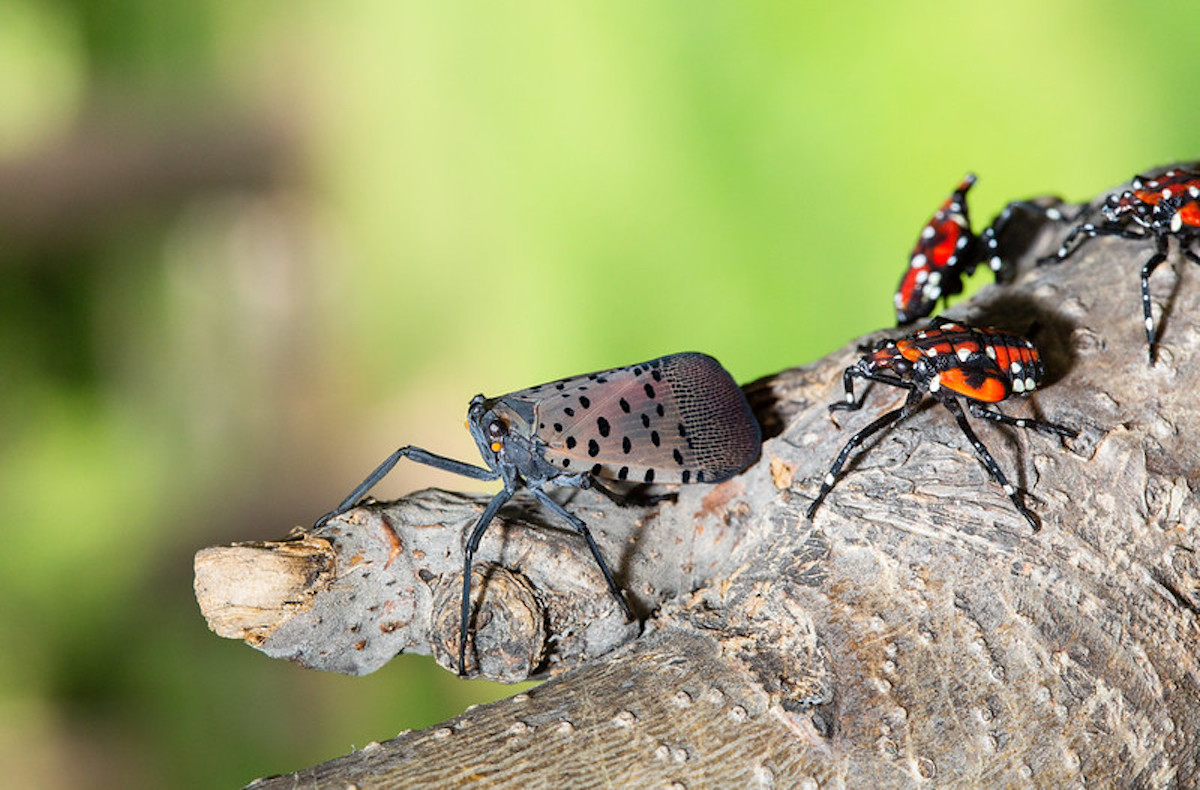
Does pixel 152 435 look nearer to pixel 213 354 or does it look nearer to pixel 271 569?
pixel 213 354

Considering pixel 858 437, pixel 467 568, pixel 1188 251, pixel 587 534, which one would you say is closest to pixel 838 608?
pixel 858 437

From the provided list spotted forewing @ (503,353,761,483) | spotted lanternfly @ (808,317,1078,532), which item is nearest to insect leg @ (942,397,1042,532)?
spotted lanternfly @ (808,317,1078,532)

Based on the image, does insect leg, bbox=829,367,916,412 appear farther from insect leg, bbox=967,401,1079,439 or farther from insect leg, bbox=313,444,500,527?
insect leg, bbox=313,444,500,527

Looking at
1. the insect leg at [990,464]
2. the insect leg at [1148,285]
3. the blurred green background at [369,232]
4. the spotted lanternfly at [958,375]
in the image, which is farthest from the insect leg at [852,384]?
the blurred green background at [369,232]

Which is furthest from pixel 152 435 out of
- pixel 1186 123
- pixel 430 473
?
pixel 1186 123

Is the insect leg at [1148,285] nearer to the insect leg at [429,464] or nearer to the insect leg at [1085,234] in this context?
the insect leg at [1085,234]

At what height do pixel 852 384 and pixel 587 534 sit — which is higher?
pixel 852 384

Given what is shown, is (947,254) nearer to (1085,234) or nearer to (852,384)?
(1085,234)
